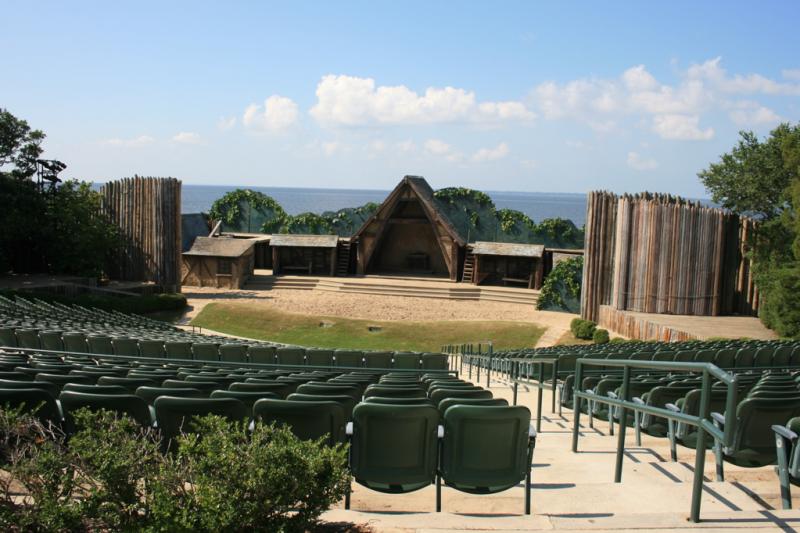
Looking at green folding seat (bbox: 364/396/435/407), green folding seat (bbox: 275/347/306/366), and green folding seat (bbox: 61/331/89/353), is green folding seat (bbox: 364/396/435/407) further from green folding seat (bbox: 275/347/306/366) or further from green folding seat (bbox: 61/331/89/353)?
green folding seat (bbox: 61/331/89/353)

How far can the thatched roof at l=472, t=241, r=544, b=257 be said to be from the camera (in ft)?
125

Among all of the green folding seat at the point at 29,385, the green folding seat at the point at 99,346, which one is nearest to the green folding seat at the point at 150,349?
the green folding seat at the point at 99,346

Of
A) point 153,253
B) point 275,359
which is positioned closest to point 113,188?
point 153,253

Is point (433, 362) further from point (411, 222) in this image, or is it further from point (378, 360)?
point (411, 222)

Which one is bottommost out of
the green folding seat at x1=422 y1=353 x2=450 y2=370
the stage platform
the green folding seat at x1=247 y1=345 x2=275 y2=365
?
the stage platform

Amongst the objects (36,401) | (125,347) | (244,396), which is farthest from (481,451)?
(125,347)

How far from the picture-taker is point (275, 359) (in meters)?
13.2

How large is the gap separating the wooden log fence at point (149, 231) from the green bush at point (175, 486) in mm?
32369

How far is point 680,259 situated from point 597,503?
24.4m

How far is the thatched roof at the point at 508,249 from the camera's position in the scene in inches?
1495

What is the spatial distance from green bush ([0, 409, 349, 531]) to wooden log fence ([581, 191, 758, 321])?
25628 millimetres

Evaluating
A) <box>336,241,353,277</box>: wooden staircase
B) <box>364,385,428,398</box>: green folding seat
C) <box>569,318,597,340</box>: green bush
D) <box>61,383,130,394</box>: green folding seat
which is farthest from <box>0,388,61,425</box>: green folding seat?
<box>336,241,353,277</box>: wooden staircase

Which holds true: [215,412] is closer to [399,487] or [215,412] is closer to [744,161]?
[399,487]

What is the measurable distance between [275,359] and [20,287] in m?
20.2
